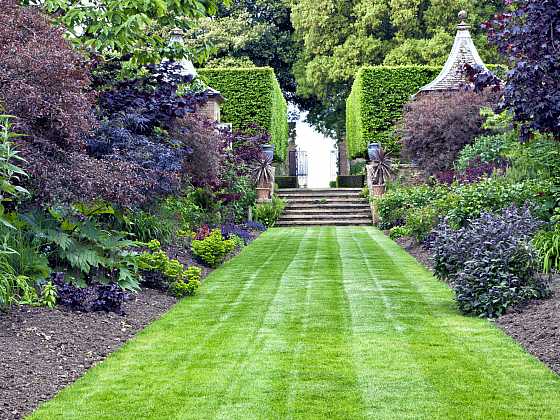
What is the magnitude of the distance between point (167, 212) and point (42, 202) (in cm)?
544

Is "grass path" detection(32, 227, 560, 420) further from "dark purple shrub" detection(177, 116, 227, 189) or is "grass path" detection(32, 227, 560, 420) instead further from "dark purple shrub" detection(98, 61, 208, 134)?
"dark purple shrub" detection(177, 116, 227, 189)

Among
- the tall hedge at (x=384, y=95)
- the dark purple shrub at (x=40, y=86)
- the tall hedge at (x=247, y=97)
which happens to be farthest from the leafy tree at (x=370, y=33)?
the dark purple shrub at (x=40, y=86)

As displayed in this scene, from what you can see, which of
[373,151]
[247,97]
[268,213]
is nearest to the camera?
[268,213]

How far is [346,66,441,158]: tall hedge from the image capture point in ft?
91.7

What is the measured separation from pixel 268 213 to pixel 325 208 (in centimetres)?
237

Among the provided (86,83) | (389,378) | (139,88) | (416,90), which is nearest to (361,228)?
(416,90)

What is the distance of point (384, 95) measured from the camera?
2806cm

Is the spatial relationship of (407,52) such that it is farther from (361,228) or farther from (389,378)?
(389,378)

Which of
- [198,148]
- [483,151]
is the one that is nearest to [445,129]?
[483,151]

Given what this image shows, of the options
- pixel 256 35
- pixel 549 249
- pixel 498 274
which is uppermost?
pixel 256 35

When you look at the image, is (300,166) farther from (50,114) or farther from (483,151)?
(50,114)

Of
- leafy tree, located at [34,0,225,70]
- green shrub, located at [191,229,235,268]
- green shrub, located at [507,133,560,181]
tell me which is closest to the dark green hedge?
green shrub, located at [507,133,560,181]

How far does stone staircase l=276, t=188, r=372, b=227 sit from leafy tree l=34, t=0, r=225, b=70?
1192 centimetres

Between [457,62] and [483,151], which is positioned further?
[457,62]
